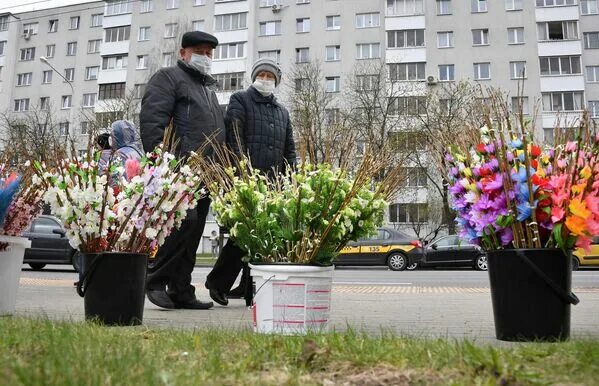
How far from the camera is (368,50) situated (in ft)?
148

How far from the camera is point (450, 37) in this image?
44.2 meters

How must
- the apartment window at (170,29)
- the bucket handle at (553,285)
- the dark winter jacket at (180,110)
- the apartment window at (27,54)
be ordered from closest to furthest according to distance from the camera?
the bucket handle at (553,285) < the dark winter jacket at (180,110) < the apartment window at (170,29) < the apartment window at (27,54)

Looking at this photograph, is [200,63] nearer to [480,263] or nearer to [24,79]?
[480,263]

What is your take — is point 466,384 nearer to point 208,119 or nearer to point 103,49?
point 208,119

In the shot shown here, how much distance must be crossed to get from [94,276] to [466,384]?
8.69ft

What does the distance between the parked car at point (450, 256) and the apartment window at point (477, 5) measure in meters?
29.9

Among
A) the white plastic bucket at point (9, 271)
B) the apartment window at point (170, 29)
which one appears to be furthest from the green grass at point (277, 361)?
the apartment window at point (170, 29)

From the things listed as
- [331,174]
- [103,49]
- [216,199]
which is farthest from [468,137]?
[103,49]

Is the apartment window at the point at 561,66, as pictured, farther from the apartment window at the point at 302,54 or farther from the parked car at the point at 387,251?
the parked car at the point at 387,251

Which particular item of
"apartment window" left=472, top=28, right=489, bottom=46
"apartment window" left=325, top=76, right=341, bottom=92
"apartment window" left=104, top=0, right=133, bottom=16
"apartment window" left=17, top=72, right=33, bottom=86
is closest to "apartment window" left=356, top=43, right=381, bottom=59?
"apartment window" left=325, top=76, right=341, bottom=92

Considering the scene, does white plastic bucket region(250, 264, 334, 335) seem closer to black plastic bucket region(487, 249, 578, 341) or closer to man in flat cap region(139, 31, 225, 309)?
black plastic bucket region(487, 249, 578, 341)

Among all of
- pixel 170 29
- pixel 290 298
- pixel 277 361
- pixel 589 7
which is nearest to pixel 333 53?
pixel 170 29

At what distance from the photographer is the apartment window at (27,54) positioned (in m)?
55.2

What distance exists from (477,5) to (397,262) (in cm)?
3146
